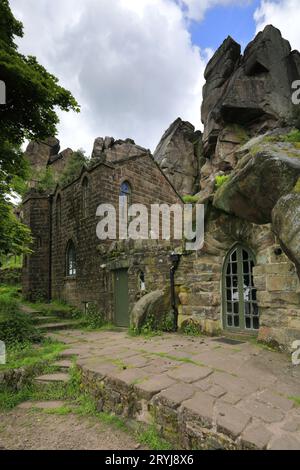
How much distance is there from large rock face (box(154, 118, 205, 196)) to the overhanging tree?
66.6 ft

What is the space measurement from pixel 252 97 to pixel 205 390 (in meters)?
21.1

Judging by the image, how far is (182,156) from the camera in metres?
28.0

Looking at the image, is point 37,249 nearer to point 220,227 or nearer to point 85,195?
point 85,195

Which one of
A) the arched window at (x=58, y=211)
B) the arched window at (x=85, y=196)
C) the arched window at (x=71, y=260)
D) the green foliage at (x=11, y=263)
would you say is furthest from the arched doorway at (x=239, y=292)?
the green foliage at (x=11, y=263)

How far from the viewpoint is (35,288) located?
46.4 feet

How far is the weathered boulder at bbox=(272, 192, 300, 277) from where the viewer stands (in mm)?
3297

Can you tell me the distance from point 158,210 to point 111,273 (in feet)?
17.1

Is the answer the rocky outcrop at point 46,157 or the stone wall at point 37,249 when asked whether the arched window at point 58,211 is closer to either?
the stone wall at point 37,249

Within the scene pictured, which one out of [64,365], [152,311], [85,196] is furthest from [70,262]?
[64,365]

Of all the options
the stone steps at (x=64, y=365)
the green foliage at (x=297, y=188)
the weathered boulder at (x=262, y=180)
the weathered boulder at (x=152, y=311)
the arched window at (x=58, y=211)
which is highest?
the arched window at (x=58, y=211)

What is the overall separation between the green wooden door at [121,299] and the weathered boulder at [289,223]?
6292 millimetres

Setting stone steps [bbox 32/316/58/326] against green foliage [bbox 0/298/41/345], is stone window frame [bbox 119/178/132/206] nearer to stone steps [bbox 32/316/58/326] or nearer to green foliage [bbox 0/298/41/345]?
stone steps [bbox 32/316/58/326]

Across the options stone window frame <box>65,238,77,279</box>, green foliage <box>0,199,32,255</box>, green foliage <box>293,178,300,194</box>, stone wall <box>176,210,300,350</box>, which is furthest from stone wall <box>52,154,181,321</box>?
green foliage <box>293,178,300,194</box>

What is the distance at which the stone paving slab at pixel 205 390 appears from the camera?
8.09 feet
